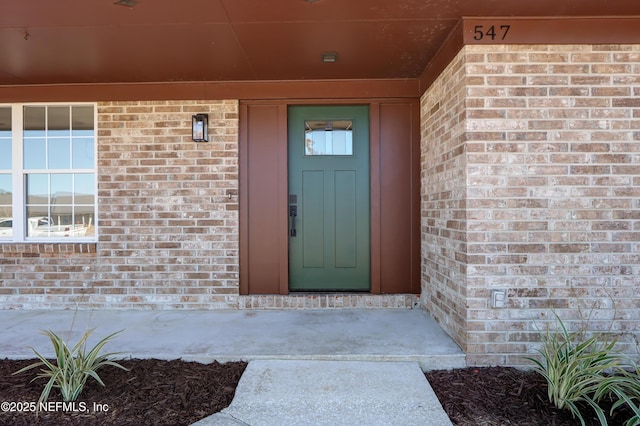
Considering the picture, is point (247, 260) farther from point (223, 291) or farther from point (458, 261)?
point (458, 261)

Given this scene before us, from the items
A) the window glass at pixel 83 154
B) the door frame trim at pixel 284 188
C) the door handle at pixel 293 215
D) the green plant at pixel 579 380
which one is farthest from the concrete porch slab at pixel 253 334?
the window glass at pixel 83 154

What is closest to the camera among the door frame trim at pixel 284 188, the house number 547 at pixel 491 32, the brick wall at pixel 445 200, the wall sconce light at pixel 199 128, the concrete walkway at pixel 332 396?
the concrete walkway at pixel 332 396

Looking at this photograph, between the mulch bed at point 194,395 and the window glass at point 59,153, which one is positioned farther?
the window glass at point 59,153

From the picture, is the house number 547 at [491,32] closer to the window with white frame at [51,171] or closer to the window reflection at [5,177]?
the window with white frame at [51,171]

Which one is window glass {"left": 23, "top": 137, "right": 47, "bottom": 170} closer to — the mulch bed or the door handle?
the mulch bed

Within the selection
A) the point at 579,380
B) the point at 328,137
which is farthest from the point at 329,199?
the point at 579,380

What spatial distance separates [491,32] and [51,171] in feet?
15.5

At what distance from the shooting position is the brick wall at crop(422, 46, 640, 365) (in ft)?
10.1

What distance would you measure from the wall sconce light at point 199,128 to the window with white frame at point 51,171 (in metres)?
1.22

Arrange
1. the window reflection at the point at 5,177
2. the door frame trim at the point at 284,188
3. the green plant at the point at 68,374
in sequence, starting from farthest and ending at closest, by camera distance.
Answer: the window reflection at the point at 5,177
the door frame trim at the point at 284,188
the green plant at the point at 68,374

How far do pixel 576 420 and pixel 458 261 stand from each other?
129 cm

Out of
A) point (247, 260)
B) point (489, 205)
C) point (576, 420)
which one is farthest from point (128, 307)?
point (576, 420)

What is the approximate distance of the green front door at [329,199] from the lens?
452 cm

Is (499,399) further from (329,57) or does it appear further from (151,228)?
(151,228)
